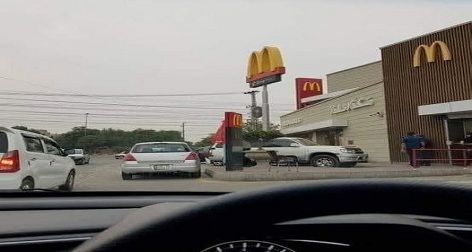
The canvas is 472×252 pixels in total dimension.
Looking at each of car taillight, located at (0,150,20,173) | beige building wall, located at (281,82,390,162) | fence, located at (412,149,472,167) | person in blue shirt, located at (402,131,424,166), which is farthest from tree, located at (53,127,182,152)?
beige building wall, located at (281,82,390,162)

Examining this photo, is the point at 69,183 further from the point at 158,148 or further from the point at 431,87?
the point at 431,87

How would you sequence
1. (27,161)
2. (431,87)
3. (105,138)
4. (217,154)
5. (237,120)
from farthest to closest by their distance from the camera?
(217,154) < (431,87) < (237,120) < (105,138) < (27,161)

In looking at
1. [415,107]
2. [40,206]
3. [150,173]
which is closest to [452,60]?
[415,107]

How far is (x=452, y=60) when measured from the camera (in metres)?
24.1

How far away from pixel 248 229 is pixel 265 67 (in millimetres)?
36281

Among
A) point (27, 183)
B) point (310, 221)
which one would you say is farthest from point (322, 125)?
point (310, 221)

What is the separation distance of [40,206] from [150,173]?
13323 mm

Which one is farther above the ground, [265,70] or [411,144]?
[265,70]

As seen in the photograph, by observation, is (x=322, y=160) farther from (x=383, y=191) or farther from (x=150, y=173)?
(x=383, y=191)

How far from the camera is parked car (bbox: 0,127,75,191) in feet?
28.1

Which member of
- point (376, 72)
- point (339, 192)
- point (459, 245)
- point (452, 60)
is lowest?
point (459, 245)

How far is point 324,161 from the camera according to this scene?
23297mm

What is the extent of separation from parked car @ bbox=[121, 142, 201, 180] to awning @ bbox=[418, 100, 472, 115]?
12.2 m

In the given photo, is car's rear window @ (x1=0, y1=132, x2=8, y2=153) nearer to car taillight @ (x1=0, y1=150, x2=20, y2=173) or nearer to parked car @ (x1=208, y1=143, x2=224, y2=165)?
car taillight @ (x1=0, y1=150, x2=20, y2=173)
